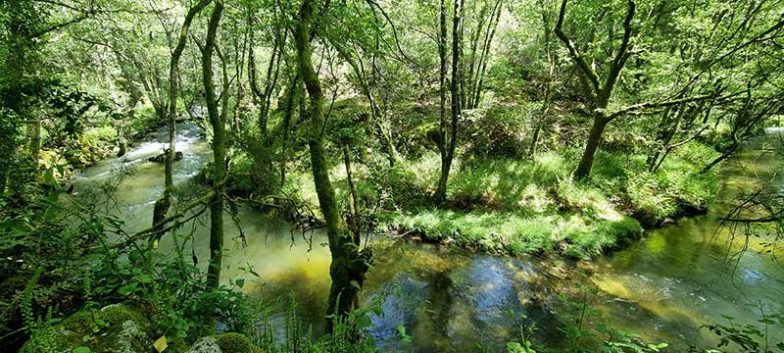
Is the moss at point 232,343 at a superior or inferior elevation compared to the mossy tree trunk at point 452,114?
inferior

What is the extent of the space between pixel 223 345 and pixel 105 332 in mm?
631

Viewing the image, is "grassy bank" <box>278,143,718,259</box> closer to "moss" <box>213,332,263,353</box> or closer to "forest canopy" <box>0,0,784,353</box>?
"forest canopy" <box>0,0,784,353</box>

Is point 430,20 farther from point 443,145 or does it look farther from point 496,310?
point 496,310

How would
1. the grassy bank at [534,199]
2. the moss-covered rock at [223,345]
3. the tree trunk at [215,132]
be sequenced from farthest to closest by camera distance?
the grassy bank at [534,199], the tree trunk at [215,132], the moss-covered rock at [223,345]

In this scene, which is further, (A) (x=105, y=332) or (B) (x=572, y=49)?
(B) (x=572, y=49)

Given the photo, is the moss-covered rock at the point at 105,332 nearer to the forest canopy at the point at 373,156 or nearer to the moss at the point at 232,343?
the forest canopy at the point at 373,156

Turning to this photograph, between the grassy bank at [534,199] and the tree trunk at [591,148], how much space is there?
317mm

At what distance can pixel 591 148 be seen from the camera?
11.0m

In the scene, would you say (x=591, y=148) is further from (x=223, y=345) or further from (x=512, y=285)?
(x=223, y=345)

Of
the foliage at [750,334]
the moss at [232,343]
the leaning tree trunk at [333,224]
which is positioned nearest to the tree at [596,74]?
the foliage at [750,334]

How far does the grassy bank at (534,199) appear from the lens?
9461 millimetres

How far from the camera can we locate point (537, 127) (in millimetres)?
12516


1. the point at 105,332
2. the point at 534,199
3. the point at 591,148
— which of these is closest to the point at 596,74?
the point at 591,148

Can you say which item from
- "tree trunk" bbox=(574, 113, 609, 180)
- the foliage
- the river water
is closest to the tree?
"tree trunk" bbox=(574, 113, 609, 180)
